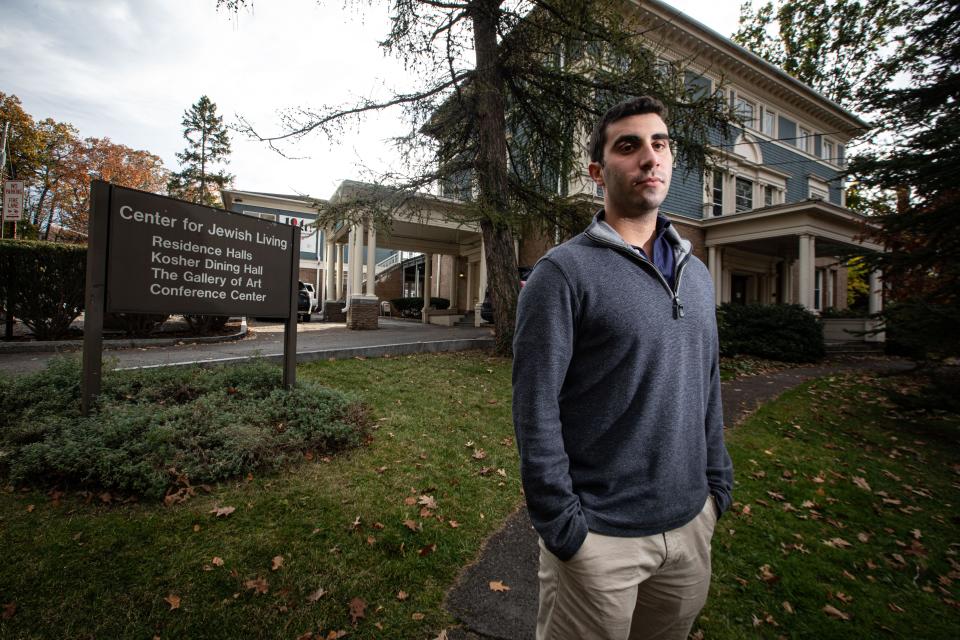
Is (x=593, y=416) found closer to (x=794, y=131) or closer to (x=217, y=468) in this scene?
(x=217, y=468)

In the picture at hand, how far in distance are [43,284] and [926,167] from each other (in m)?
16.4

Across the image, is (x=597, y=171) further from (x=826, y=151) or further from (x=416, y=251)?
(x=826, y=151)

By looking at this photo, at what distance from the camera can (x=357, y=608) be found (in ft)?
7.89

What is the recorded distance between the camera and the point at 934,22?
21.4ft

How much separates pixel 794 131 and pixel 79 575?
29128 mm

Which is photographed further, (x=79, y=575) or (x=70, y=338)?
(x=70, y=338)

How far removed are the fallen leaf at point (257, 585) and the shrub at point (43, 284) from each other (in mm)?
10225

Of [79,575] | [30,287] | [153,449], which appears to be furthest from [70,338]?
[79,575]

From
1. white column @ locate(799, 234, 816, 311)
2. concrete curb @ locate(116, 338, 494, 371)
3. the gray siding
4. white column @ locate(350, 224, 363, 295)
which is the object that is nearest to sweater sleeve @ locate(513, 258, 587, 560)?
concrete curb @ locate(116, 338, 494, 371)

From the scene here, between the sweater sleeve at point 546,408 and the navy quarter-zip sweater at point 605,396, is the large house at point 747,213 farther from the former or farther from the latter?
the sweater sleeve at point 546,408

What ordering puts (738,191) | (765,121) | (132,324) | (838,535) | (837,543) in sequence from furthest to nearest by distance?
(765,121), (738,191), (132,324), (838,535), (837,543)

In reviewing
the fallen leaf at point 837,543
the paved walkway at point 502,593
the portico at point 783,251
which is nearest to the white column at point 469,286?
the portico at point 783,251

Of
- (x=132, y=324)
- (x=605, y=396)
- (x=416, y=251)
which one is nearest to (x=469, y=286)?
(x=416, y=251)

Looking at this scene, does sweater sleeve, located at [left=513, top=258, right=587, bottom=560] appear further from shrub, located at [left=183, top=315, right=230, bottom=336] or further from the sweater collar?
shrub, located at [left=183, top=315, right=230, bottom=336]
